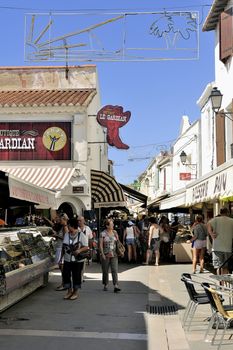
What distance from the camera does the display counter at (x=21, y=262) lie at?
26.0 feet

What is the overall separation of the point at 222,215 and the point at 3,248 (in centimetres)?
488

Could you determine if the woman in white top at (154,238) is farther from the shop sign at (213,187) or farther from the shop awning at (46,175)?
the shop awning at (46,175)

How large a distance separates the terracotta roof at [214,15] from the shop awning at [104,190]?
7707 mm

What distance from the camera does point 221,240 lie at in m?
10.1

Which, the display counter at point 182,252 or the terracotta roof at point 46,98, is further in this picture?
the terracotta roof at point 46,98

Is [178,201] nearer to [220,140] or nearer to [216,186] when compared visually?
[220,140]

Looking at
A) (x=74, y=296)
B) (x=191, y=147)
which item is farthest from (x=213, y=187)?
(x=191, y=147)

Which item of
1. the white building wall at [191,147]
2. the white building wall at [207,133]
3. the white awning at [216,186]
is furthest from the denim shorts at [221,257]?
the white building wall at [191,147]

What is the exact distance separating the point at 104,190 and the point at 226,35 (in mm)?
8746

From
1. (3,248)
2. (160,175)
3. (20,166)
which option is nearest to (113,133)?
(20,166)

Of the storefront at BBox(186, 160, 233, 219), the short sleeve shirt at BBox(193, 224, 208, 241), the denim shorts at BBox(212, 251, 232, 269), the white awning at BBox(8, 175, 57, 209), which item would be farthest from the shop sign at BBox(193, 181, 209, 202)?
the white awning at BBox(8, 175, 57, 209)

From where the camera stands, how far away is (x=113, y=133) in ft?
67.1

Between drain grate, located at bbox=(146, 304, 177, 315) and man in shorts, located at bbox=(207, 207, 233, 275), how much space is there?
1.50 m

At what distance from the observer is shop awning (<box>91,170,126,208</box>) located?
21578 mm
